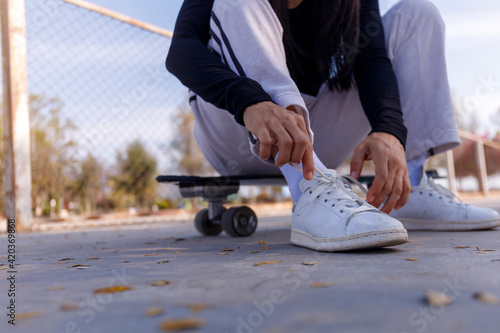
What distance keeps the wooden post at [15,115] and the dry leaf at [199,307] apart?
3257 mm

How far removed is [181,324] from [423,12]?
1.57 m

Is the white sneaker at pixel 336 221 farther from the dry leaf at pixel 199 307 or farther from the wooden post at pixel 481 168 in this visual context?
the wooden post at pixel 481 168

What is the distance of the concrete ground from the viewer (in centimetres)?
46

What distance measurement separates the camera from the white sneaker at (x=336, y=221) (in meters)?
0.93

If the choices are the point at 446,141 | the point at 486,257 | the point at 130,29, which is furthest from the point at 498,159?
the point at 486,257

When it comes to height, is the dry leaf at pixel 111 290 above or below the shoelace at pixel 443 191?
below

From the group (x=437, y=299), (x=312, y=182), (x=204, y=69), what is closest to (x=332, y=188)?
(x=312, y=182)

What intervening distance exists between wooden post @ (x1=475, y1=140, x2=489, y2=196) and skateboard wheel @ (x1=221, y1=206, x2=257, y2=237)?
34.8ft

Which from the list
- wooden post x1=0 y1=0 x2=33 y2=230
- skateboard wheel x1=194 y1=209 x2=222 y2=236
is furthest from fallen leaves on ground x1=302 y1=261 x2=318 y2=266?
wooden post x1=0 y1=0 x2=33 y2=230

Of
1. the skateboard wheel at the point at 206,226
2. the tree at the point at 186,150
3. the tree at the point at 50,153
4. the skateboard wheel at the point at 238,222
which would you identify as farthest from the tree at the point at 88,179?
the skateboard wheel at the point at 238,222

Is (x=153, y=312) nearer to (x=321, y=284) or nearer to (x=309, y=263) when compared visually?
(x=321, y=284)

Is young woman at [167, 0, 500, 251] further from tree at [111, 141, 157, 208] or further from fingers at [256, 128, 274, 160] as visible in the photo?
tree at [111, 141, 157, 208]

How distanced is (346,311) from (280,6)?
1.15 m

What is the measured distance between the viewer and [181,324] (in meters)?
0.46
